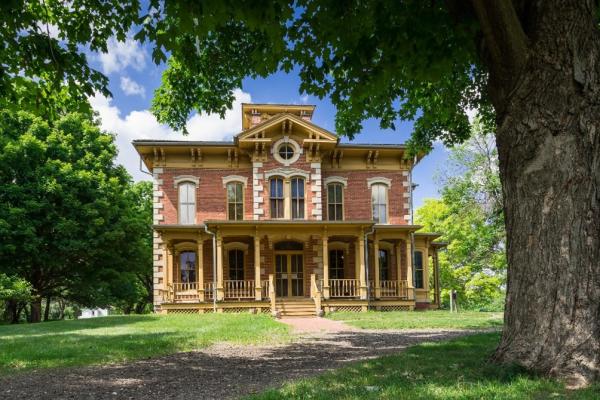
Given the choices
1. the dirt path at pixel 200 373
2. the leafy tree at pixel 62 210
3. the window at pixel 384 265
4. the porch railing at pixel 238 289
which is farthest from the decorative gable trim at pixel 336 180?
the dirt path at pixel 200 373

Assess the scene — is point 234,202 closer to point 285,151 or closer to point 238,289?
point 285,151

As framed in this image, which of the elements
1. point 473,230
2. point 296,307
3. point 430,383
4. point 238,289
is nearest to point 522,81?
point 430,383

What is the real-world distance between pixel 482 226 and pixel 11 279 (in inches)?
1237

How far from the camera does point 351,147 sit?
26.2m

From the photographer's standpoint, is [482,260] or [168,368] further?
[482,260]

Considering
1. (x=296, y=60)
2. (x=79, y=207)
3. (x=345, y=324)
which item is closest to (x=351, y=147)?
(x=345, y=324)

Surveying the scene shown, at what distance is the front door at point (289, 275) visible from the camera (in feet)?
82.6

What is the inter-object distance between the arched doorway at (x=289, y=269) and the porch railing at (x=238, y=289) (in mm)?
1431

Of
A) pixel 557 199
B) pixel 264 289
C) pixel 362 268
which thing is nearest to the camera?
pixel 557 199

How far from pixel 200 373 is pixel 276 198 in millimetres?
18267

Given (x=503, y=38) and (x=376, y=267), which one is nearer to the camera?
(x=503, y=38)

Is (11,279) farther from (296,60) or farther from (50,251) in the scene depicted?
(296,60)

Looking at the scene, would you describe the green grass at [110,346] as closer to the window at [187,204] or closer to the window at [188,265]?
the window at [188,265]

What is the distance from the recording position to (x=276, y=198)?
83.8 feet
